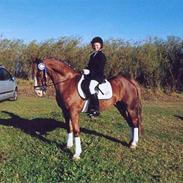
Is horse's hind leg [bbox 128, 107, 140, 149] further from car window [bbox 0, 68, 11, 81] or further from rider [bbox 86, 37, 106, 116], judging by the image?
car window [bbox 0, 68, 11, 81]

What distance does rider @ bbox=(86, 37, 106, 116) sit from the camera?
33.9 ft

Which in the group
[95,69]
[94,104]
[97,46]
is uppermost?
[97,46]

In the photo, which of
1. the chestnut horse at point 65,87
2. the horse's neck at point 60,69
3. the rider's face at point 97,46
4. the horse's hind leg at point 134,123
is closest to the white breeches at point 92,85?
the chestnut horse at point 65,87

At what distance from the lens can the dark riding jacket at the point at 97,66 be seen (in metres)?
10.3

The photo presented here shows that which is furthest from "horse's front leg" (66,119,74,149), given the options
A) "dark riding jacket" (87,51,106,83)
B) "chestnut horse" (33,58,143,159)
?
"dark riding jacket" (87,51,106,83)

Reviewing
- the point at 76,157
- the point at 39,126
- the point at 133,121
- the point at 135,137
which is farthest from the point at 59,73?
the point at 39,126

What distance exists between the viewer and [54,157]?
10055 millimetres

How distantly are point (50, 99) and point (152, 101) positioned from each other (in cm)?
560

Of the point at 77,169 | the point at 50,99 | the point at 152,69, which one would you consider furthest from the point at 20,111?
the point at 152,69

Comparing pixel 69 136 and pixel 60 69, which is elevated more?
pixel 60 69

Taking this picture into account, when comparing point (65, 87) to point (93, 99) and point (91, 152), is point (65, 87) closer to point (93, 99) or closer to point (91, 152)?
point (93, 99)

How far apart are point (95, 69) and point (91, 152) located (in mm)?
2025

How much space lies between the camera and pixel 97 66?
1037 centimetres

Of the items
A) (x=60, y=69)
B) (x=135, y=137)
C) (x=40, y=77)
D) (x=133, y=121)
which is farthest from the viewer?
(x=133, y=121)
